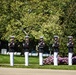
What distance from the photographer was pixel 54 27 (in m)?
43.0

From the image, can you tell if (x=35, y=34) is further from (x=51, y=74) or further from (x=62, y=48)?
(x=51, y=74)

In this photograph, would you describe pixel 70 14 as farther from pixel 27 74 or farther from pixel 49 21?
pixel 27 74

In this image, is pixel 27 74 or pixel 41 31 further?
pixel 41 31

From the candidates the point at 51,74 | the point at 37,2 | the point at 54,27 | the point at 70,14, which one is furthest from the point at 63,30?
the point at 51,74

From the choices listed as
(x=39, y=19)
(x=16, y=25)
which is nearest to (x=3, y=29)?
(x=16, y=25)

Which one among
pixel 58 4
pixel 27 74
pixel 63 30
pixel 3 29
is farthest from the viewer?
pixel 3 29

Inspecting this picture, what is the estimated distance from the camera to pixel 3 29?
156 ft

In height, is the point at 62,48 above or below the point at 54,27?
below

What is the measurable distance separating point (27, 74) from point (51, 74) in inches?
47.5

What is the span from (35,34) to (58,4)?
463 cm

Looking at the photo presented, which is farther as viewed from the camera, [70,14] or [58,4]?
[58,4]

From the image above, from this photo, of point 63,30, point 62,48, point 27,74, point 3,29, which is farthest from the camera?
point 3,29

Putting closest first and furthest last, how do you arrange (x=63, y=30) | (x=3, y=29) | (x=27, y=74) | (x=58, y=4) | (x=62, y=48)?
(x=27, y=74) → (x=62, y=48) → (x=63, y=30) → (x=58, y=4) → (x=3, y=29)

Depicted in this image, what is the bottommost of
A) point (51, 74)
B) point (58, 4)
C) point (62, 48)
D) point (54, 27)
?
point (51, 74)
